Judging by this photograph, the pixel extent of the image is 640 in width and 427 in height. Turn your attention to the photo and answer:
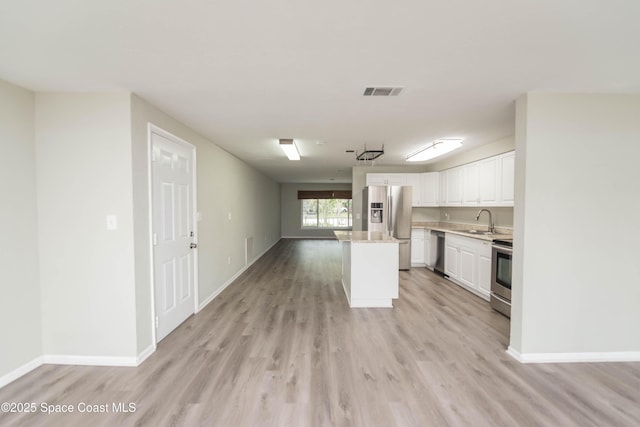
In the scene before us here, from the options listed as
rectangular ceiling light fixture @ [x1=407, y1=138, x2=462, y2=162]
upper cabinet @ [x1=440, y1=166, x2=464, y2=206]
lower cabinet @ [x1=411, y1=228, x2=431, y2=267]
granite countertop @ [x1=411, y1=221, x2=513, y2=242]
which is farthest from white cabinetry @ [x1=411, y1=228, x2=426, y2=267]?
rectangular ceiling light fixture @ [x1=407, y1=138, x2=462, y2=162]

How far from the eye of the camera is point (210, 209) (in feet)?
13.6

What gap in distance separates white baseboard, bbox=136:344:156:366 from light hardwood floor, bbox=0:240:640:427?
63 millimetres

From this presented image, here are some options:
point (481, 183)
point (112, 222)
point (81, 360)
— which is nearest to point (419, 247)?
point (481, 183)

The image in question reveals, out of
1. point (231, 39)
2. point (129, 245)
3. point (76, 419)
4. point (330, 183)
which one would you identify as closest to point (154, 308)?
point (129, 245)

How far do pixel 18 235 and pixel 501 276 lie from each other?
16.6ft

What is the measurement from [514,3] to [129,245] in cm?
314

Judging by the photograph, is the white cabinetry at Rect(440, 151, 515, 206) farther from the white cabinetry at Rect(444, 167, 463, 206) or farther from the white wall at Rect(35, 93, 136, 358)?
the white wall at Rect(35, 93, 136, 358)

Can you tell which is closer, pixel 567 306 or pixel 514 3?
pixel 514 3

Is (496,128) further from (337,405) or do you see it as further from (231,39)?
(337,405)

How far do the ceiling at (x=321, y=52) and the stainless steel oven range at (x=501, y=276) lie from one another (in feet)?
5.46

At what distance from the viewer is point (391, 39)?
167 centimetres

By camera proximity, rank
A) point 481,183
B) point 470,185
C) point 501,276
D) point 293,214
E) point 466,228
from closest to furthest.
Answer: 1. point 501,276
2. point 481,183
3. point 470,185
4. point 466,228
5. point 293,214

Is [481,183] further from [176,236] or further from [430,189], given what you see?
[176,236]

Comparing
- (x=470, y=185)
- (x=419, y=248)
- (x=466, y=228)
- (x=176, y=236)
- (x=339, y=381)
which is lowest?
(x=339, y=381)
